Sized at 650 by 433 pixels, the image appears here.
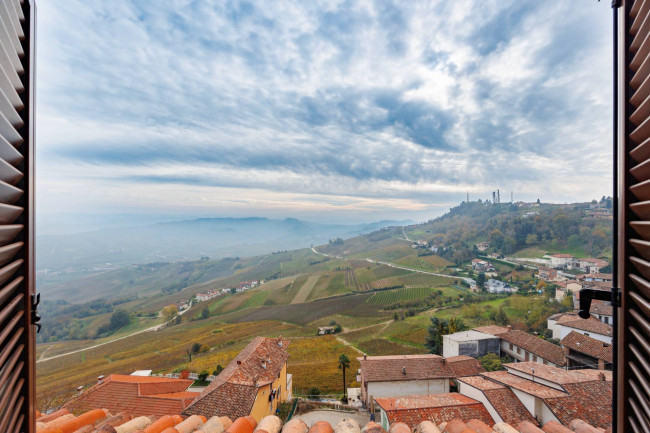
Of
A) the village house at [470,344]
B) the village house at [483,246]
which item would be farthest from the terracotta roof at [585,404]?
the village house at [483,246]

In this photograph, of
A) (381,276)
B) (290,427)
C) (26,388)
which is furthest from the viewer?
(381,276)

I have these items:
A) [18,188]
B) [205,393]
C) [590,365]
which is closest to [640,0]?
[18,188]

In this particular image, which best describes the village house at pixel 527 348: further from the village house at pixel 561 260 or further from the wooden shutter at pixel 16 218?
the village house at pixel 561 260

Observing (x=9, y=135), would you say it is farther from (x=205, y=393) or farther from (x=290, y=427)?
(x=205, y=393)

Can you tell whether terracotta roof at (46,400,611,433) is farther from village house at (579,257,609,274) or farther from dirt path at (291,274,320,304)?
village house at (579,257,609,274)

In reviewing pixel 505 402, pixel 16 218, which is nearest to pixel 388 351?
pixel 505 402

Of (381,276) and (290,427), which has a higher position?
(290,427)

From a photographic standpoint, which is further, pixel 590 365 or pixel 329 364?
pixel 329 364

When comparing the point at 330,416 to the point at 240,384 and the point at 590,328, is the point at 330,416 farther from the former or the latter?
the point at 590,328
